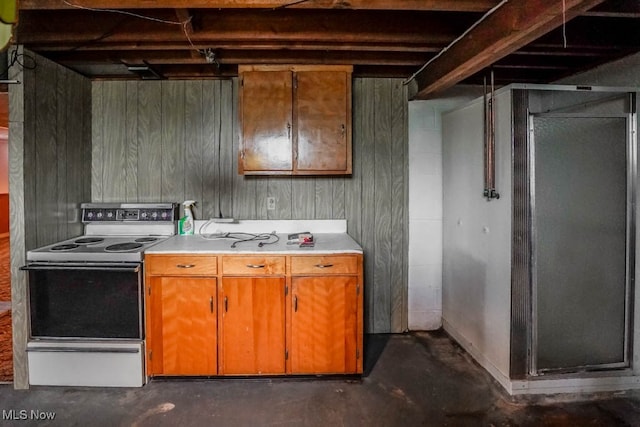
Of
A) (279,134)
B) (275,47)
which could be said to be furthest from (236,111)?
(275,47)

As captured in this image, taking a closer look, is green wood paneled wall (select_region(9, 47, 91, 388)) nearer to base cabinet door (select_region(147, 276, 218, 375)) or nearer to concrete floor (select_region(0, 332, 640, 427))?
concrete floor (select_region(0, 332, 640, 427))

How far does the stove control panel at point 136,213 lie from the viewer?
10.0ft

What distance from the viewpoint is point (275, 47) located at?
2.51 metres

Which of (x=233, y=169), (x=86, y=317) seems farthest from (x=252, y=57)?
(x=86, y=317)

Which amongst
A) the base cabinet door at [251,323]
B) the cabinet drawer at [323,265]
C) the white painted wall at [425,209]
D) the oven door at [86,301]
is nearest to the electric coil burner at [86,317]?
the oven door at [86,301]

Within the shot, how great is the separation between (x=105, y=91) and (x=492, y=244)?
315 centimetres

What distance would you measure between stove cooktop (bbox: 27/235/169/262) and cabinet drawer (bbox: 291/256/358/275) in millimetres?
985

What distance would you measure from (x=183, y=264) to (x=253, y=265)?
45 cm

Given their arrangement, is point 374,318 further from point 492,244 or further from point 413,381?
point 492,244

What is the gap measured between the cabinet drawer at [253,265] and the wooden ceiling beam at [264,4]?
1.42 meters

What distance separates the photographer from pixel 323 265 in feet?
8.16

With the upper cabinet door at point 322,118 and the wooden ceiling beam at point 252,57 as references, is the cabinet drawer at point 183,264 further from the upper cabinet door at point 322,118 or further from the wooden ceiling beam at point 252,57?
the wooden ceiling beam at point 252,57

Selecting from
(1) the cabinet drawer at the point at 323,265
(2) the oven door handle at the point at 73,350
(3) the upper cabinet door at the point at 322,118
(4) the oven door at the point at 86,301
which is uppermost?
(3) the upper cabinet door at the point at 322,118

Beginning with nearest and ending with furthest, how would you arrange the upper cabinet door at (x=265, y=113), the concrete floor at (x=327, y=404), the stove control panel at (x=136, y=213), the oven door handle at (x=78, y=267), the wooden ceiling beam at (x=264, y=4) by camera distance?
1. the wooden ceiling beam at (x=264, y=4)
2. the concrete floor at (x=327, y=404)
3. the oven door handle at (x=78, y=267)
4. the upper cabinet door at (x=265, y=113)
5. the stove control panel at (x=136, y=213)
